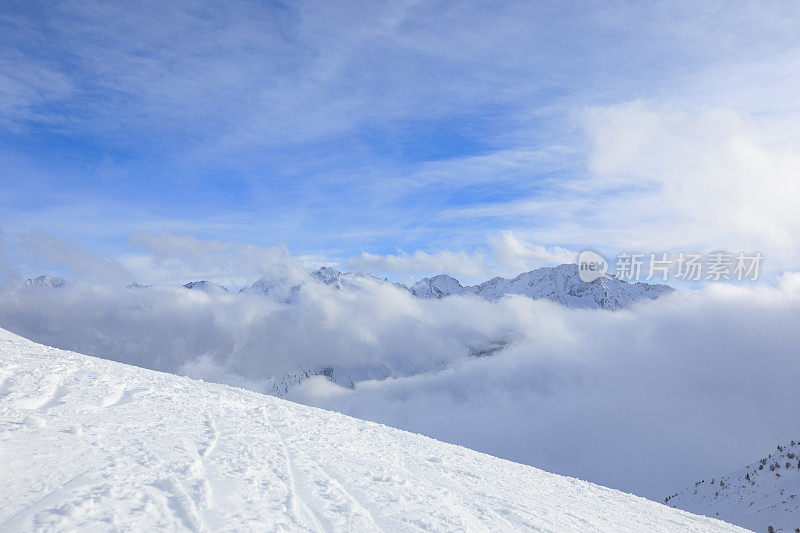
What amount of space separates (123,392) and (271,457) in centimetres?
681

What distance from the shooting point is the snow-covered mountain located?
22.7 m

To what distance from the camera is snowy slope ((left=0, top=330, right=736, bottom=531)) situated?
5547 millimetres

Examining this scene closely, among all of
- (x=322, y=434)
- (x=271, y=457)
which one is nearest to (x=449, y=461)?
(x=322, y=434)

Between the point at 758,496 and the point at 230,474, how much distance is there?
111ft

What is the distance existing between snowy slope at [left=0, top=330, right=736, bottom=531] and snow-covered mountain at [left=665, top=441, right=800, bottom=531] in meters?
16.6

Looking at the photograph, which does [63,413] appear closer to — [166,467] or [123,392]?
[123,392]

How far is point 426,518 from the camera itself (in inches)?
267

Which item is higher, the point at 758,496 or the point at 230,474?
the point at 230,474

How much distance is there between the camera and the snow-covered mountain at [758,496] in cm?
2267

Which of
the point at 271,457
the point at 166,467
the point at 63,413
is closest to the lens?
the point at 166,467

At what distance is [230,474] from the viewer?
284 inches

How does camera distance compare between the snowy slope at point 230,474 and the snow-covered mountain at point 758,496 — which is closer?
the snowy slope at point 230,474

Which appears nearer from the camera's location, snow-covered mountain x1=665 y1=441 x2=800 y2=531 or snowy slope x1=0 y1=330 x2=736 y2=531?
snowy slope x1=0 y1=330 x2=736 y2=531

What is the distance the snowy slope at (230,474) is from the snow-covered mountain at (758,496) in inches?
653
